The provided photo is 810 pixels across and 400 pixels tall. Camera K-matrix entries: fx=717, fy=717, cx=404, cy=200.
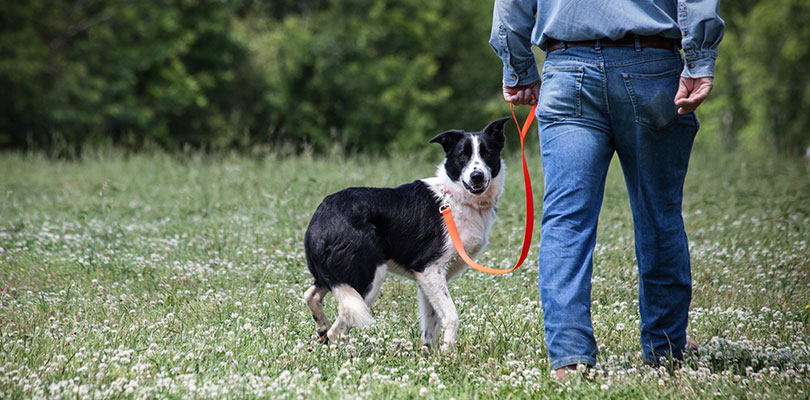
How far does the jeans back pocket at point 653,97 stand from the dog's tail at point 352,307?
171 cm

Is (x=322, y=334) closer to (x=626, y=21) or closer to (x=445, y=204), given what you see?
(x=445, y=204)

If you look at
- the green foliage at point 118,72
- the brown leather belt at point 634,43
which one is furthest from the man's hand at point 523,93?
the green foliage at point 118,72

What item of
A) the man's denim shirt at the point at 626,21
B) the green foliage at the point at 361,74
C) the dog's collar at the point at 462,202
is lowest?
the green foliage at the point at 361,74

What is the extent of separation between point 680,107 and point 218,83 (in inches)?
937

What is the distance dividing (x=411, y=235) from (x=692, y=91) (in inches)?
68.4

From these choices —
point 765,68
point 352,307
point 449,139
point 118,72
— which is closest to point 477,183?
point 449,139

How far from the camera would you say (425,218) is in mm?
4258

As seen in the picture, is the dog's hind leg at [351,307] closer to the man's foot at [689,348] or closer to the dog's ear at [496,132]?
the dog's ear at [496,132]

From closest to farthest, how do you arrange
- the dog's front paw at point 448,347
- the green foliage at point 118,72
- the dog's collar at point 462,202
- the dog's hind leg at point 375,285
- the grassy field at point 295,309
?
the grassy field at point 295,309
the dog's front paw at point 448,347
the dog's hind leg at point 375,285
the dog's collar at point 462,202
the green foliage at point 118,72

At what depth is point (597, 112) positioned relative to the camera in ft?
11.0

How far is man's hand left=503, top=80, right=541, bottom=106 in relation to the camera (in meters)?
3.77

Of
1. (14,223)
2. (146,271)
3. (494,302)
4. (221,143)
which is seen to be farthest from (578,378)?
(221,143)

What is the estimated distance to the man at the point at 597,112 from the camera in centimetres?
323

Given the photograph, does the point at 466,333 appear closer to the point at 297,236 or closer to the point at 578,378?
the point at 578,378
